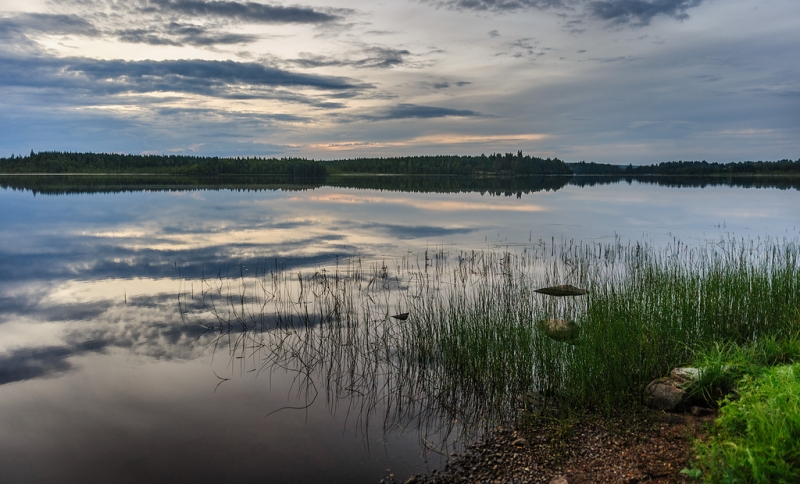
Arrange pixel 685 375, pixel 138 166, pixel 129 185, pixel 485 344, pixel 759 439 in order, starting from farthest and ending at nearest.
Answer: pixel 138 166, pixel 129 185, pixel 485 344, pixel 685 375, pixel 759 439

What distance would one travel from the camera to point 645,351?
711 centimetres

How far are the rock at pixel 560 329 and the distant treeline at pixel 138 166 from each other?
134 meters

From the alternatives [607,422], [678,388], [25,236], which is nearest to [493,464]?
[607,422]

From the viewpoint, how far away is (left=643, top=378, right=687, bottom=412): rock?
5.91 meters

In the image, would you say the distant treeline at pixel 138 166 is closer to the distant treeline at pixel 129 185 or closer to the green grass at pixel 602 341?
the distant treeline at pixel 129 185

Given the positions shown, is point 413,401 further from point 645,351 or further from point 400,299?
point 400,299

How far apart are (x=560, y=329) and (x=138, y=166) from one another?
6269 inches

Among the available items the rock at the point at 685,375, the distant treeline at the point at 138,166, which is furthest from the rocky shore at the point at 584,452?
the distant treeline at the point at 138,166

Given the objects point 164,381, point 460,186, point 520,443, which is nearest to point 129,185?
point 460,186

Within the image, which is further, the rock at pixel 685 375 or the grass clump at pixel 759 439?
the rock at pixel 685 375

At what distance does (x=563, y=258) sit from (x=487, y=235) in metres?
7.64

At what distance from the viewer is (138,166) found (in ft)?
472

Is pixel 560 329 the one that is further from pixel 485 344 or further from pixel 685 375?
pixel 685 375

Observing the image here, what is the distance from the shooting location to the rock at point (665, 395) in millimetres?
5907
